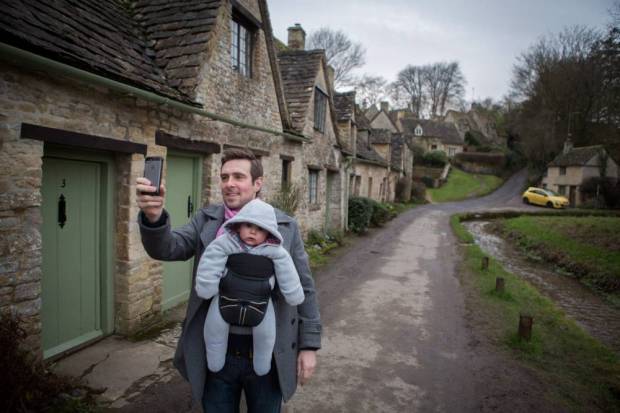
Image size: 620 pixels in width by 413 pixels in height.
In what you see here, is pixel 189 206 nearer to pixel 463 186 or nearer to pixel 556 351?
pixel 556 351

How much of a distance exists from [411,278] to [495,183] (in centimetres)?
4130

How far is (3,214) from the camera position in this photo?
3.71 meters

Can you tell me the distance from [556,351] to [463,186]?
4135 cm

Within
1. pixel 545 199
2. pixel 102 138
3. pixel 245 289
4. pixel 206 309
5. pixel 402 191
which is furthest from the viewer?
pixel 402 191

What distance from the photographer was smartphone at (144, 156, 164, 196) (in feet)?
6.47

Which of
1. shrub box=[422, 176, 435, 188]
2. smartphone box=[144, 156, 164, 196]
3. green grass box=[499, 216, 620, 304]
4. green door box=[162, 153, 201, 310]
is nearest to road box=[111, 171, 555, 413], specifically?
green door box=[162, 153, 201, 310]

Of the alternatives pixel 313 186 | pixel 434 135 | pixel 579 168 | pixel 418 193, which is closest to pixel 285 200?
pixel 313 186

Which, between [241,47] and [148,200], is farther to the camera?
[241,47]

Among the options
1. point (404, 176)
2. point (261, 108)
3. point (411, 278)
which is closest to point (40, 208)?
point (261, 108)

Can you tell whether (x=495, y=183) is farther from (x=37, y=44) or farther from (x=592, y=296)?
(x=37, y=44)

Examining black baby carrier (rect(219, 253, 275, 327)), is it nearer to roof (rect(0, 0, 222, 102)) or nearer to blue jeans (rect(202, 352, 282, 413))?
blue jeans (rect(202, 352, 282, 413))

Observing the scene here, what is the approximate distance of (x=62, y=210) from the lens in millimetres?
4602

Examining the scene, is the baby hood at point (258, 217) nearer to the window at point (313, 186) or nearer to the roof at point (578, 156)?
the window at point (313, 186)

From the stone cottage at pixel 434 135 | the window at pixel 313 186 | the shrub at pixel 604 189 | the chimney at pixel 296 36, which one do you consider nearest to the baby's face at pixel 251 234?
the window at pixel 313 186
